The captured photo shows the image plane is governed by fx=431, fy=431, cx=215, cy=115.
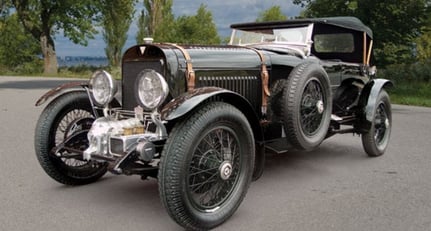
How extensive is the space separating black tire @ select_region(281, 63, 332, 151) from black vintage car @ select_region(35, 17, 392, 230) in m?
0.01

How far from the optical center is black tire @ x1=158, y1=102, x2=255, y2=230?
2.95 metres

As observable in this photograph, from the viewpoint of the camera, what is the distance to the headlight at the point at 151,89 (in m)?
3.31

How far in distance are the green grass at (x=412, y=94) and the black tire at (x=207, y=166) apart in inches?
424

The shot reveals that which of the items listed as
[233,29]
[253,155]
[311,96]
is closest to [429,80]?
[233,29]

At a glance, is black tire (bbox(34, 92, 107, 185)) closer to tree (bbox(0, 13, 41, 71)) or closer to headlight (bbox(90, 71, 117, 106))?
headlight (bbox(90, 71, 117, 106))

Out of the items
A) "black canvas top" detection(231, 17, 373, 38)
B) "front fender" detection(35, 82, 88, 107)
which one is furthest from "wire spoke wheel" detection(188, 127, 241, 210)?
"black canvas top" detection(231, 17, 373, 38)

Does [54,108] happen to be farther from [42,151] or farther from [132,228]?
[132,228]

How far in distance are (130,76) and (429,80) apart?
16197 millimetres

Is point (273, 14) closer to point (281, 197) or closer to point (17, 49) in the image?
point (17, 49)

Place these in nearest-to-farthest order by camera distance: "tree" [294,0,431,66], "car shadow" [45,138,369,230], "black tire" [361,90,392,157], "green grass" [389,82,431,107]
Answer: "car shadow" [45,138,369,230] → "black tire" [361,90,392,157] → "green grass" [389,82,431,107] → "tree" [294,0,431,66]

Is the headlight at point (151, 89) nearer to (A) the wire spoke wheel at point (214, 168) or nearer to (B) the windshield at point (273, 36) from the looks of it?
(A) the wire spoke wheel at point (214, 168)

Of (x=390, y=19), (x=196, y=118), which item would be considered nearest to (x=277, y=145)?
(x=196, y=118)

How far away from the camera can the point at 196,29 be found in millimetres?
30859

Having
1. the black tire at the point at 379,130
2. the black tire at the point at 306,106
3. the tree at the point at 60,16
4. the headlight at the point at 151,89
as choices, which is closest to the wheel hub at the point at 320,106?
the black tire at the point at 306,106
